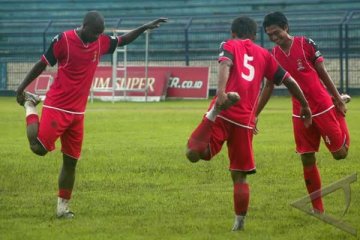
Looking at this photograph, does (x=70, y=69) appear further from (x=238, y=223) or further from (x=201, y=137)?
(x=238, y=223)

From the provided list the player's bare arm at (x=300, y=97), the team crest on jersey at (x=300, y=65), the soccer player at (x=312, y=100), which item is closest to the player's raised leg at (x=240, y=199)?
the player's bare arm at (x=300, y=97)

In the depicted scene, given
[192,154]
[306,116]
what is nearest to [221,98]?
[192,154]

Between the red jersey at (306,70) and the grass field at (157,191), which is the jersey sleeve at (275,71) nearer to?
the red jersey at (306,70)

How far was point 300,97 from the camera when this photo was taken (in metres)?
9.37

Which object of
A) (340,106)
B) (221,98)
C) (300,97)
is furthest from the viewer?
(340,106)

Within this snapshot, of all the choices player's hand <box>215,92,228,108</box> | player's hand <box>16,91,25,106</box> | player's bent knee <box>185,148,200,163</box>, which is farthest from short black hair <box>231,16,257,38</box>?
player's hand <box>16,91,25,106</box>

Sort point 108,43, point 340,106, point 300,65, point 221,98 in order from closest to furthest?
point 221,98 < point 300,65 < point 340,106 < point 108,43

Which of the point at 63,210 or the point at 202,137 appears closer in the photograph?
the point at 202,137

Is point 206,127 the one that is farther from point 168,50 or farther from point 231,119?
point 168,50

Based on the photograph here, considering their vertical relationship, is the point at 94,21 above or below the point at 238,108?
above

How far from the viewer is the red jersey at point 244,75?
8.88m

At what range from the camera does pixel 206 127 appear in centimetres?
882

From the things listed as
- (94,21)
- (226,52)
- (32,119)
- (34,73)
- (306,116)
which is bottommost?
(32,119)

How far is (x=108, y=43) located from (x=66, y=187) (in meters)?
1.59
